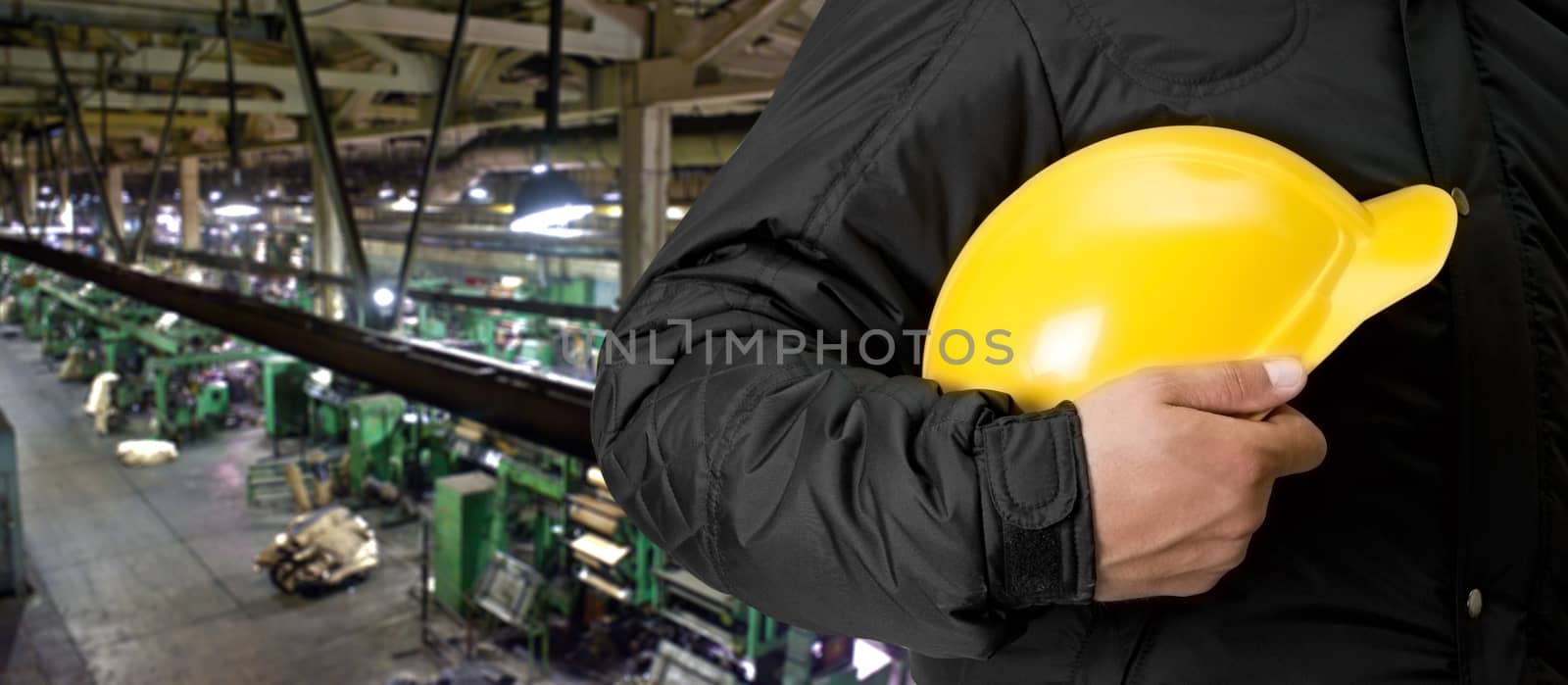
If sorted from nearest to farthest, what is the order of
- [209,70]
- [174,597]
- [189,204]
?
[209,70], [174,597], [189,204]

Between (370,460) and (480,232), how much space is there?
698cm

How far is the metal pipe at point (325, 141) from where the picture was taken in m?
3.90

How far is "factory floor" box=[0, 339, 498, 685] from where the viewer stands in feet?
28.9

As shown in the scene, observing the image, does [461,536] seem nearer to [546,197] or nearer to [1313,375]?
[546,197]

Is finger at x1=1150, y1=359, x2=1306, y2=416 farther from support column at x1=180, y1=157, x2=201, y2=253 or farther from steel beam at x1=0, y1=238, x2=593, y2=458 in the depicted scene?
support column at x1=180, y1=157, x2=201, y2=253

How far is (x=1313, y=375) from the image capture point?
767mm

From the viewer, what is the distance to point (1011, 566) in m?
0.62

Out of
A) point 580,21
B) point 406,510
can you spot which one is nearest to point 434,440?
point 406,510

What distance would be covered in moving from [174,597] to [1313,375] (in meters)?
12.0

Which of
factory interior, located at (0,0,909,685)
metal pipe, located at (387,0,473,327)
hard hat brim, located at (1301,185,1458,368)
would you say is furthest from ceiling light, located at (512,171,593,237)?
hard hat brim, located at (1301,185,1458,368)

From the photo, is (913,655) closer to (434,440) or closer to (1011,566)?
(1011,566)

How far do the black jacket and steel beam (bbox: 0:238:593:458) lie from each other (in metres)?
1.25

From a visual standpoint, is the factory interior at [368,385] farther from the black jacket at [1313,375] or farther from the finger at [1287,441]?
the finger at [1287,441]

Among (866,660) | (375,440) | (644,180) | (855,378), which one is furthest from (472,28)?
(375,440)
